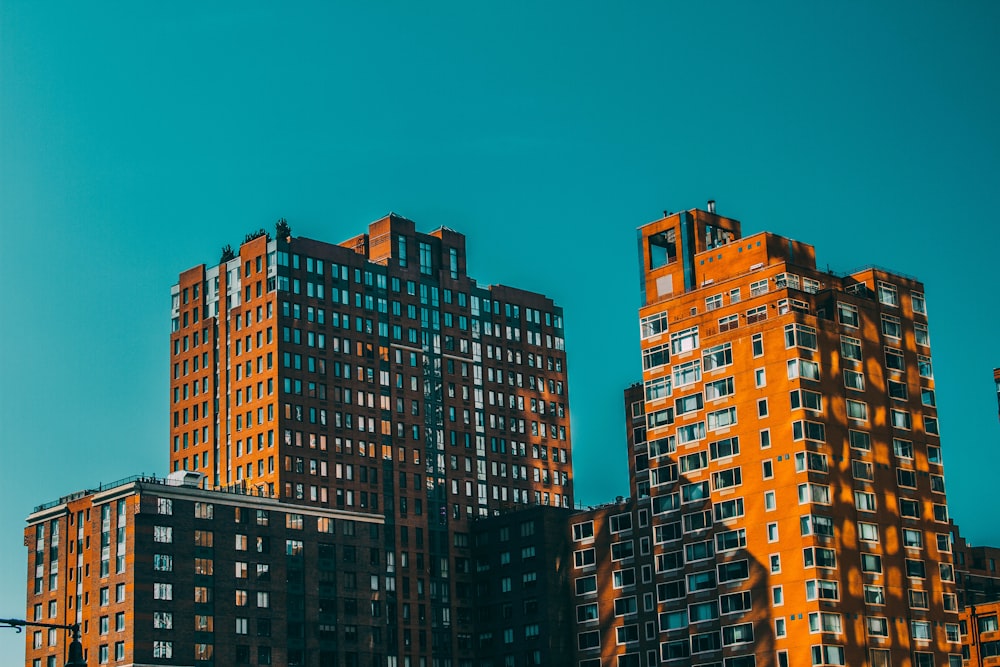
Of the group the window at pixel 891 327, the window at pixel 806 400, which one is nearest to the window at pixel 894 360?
the window at pixel 891 327

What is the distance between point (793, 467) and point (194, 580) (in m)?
71.3

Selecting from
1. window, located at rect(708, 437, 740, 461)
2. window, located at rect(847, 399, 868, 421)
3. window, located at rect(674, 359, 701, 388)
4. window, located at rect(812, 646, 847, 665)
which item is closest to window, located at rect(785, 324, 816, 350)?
window, located at rect(847, 399, 868, 421)

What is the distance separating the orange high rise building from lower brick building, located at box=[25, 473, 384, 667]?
141ft

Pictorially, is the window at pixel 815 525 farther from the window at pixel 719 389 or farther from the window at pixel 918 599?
the window at pixel 719 389

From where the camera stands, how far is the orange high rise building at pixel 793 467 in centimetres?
16075

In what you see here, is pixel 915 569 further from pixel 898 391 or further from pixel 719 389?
pixel 719 389

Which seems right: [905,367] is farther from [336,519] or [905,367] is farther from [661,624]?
[336,519]

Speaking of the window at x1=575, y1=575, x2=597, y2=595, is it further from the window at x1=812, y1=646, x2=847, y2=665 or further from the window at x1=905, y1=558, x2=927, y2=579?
the window at x1=812, y1=646, x2=847, y2=665

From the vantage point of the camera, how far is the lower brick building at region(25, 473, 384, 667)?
17675 cm

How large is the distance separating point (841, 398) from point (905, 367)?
13.7 m

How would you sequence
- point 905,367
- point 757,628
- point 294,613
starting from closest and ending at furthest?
1. point 757,628
2. point 905,367
3. point 294,613

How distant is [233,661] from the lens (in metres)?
180

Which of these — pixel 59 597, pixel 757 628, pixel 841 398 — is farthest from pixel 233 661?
pixel 841 398

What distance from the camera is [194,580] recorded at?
7087 inches
